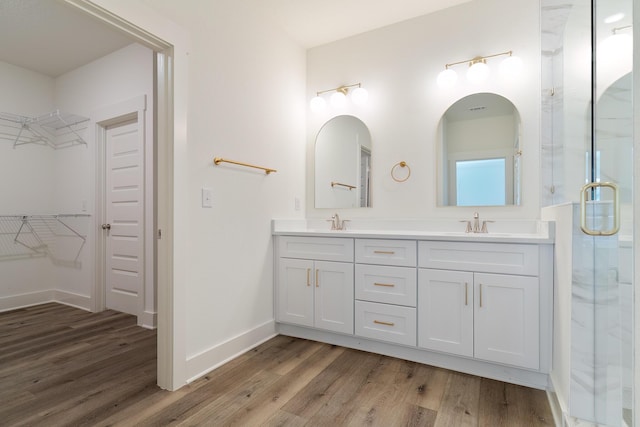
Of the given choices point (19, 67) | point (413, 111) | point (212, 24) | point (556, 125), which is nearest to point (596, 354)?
point (556, 125)

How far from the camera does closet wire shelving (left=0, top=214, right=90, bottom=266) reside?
3.46m

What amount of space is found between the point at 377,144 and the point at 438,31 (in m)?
0.97

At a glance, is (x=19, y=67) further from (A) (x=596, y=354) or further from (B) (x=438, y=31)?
(A) (x=596, y=354)

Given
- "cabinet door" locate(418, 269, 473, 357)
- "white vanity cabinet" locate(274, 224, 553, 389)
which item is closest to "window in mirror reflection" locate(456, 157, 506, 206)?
"white vanity cabinet" locate(274, 224, 553, 389)

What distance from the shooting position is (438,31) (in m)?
2.55

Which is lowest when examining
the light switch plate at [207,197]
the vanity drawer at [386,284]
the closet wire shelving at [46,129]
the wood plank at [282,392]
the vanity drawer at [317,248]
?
the wood plank at [282,392]

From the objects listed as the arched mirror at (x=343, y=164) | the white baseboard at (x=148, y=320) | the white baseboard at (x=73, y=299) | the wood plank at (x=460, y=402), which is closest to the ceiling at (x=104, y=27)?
the arched mirror at (x=343, y=164)

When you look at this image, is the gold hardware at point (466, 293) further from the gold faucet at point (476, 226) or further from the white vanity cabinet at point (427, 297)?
the gold faucet at point (476, 226)

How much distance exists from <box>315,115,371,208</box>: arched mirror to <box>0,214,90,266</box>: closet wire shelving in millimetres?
2567

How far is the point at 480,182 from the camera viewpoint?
2.41 meters

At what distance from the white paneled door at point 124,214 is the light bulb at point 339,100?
1824 mm

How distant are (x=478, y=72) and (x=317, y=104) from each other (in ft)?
4.47

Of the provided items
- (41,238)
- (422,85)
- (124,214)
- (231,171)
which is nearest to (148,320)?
(124,214)

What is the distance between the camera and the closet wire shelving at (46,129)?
11.3 ft
